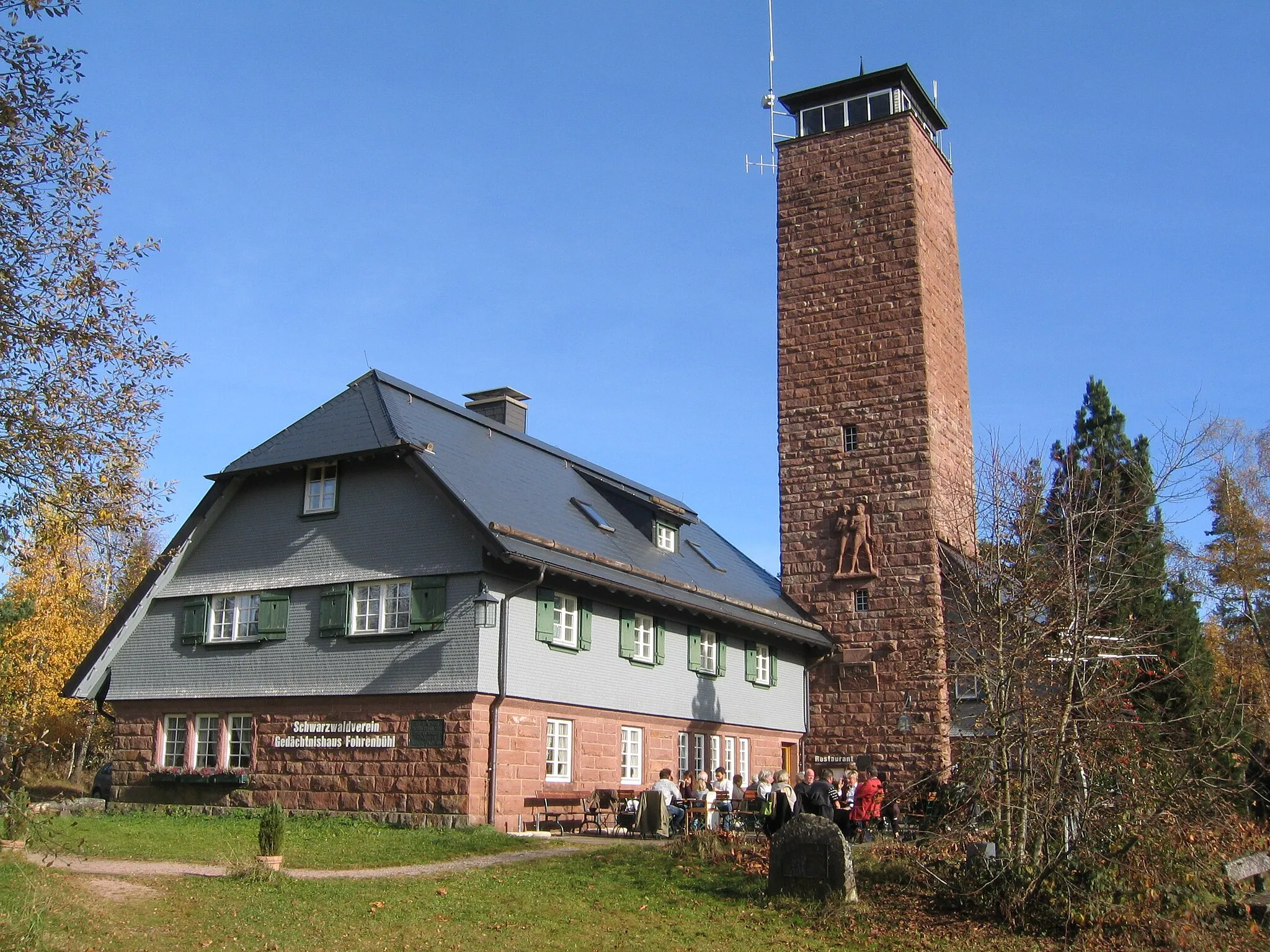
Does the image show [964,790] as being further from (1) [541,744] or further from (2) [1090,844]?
(1) [541,744]

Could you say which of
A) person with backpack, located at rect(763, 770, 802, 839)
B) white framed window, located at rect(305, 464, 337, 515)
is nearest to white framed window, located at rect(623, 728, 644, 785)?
white framed window, located at rect(305, 464, 337, 515)

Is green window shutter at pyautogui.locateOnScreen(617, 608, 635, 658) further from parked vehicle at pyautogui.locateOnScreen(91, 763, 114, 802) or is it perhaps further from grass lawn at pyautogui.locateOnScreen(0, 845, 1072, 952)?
parked vehicle at pyautogui.locateOnScreen(91, 763, 114, 802)

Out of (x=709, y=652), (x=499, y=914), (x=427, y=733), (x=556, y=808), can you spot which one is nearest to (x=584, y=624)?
(x=556, y=808)

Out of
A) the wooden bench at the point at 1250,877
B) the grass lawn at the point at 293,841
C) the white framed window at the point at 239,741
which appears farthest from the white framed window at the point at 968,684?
the white framed window at the point at 239,741

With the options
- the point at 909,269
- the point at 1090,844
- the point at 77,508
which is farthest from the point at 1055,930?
the point at 909,269

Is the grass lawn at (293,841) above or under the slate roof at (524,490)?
under

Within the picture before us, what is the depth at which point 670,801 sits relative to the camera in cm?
2038

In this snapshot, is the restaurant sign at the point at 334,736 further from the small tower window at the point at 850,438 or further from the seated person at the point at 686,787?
the small tower window at the point at 850,438

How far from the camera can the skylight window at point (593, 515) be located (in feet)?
85.6

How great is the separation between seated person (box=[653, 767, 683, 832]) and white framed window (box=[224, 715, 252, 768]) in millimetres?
7557

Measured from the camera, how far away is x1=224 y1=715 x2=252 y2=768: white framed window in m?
22.9

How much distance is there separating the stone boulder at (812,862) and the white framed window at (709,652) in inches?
505

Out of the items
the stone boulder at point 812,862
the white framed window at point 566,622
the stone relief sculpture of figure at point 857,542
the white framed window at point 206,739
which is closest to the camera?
the stone boulder at point 812,862

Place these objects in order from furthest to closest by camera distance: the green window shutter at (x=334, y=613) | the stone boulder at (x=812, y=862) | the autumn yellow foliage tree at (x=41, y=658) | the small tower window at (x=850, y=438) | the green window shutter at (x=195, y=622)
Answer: the autumn yellow foliage tree at (x=41, y=658), the small tower window at (x=850, y=438), the green window shutter at (x=195, y=622), the green window shutter at (x=334, y=613), the stone boulder at (x=812, y=862)
